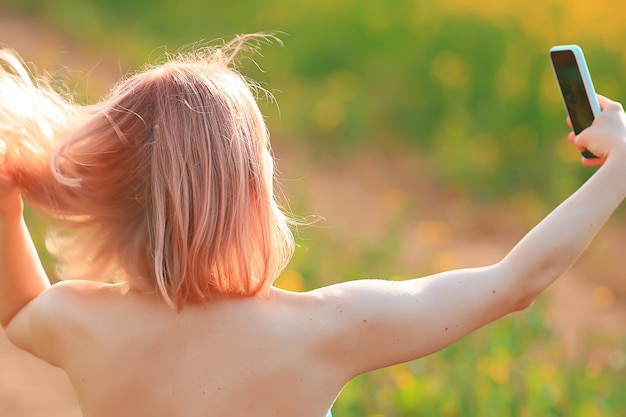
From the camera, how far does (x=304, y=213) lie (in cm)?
462

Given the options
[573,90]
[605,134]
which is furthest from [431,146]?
[605,134]

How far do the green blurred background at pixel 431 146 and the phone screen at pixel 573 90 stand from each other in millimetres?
1442

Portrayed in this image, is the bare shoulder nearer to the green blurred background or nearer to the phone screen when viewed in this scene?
the phone screen

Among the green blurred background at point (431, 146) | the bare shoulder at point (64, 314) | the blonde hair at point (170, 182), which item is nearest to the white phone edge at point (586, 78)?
the blonde hair at point (170, 182)

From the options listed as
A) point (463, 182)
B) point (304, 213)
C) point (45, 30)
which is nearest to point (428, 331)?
point (304, 213)

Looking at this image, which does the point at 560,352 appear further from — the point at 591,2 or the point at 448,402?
the point at 591,2

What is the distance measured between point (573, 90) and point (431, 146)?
15.1 ft

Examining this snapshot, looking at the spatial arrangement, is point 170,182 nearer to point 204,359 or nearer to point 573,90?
point 204,359

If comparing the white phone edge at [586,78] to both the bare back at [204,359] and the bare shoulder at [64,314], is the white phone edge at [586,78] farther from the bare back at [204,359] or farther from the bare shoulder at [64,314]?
the bare shoulder at [64,314]

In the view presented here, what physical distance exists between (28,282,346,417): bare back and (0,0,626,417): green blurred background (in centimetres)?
160

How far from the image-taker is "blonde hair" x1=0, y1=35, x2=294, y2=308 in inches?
65.8

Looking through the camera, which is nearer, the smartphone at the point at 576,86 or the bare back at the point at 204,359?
the bare back at the point at 204,359

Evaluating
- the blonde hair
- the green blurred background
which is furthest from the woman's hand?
the green blurred background

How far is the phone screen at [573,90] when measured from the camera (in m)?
1.88
